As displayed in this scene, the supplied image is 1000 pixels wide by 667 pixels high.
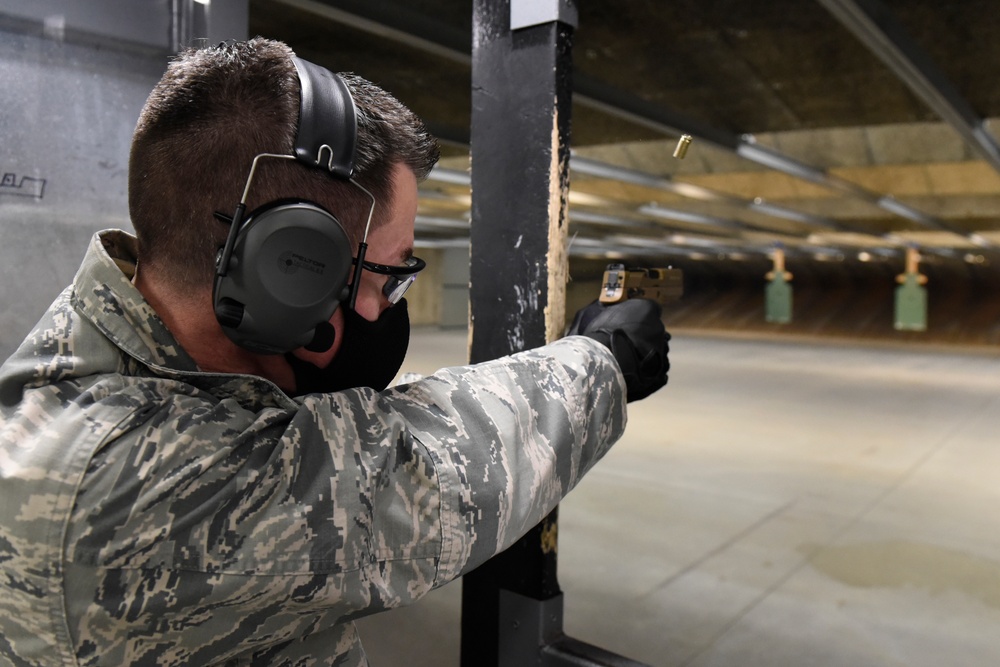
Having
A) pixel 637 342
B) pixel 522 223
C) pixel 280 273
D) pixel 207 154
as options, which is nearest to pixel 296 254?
pixel 280 273

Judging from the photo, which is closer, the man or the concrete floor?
the man

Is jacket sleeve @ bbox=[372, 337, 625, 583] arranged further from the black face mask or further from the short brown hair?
the short brown hair

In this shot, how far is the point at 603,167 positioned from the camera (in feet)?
19.2

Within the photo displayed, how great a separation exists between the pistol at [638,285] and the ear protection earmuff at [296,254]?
0.59 meters

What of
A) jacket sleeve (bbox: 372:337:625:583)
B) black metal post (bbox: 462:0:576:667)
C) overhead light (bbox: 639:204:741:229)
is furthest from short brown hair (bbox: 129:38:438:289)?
overhead light (bbox: 639:204:741:229)

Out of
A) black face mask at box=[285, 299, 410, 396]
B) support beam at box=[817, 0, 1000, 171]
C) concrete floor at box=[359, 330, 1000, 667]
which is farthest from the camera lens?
support beam at box=[817, 0, 1000, 171]

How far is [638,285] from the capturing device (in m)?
1.29

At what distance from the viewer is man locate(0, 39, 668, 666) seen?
0.63 m

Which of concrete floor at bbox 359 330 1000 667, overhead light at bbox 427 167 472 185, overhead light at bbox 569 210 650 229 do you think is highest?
overhead light at bbox 427 167 472 185

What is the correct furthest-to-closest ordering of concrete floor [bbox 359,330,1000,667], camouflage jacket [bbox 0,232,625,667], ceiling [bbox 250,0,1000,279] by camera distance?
ceiling [bbox 250,0,1000,279], concrete floor [bbox 359,330,1000,667], camouflage jacket [bbox 0,232,625,667]

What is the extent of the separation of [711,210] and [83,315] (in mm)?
8763

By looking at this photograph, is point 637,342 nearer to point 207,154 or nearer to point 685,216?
point 207,154

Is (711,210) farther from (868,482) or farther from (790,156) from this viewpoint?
(868,482)

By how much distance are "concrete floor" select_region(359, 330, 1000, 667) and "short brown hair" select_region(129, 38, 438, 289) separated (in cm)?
173
